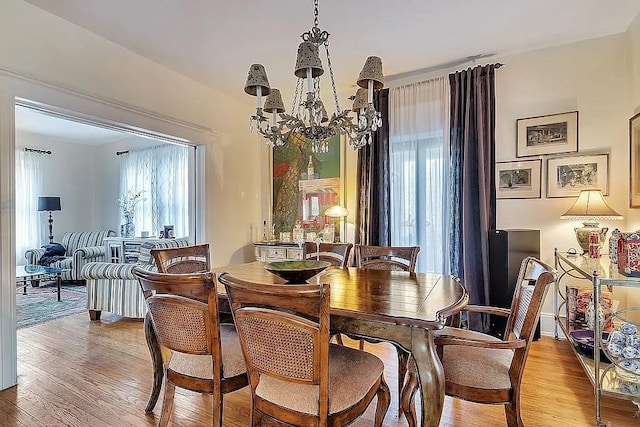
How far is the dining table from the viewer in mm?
1370

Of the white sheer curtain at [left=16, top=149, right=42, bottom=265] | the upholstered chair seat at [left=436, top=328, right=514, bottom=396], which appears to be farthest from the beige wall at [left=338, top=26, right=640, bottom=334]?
the white sheer curtain at [left=16, top=149, right=42, bottom=265]

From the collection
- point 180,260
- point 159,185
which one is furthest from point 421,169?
point 159,185

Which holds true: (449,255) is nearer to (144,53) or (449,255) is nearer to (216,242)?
(216,242)

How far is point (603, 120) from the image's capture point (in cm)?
313

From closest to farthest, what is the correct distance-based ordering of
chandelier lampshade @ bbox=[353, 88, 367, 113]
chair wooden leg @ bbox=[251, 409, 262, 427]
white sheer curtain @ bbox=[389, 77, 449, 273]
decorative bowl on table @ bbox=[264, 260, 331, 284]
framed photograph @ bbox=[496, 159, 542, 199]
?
chair wooden leg @ bbox=[251, 409, 262, 427] < decorative bowl on table @ bbox=[264, 260, 331, 284] < chandelier lampshade @ bbox=[353, 88, 367, 113] < framed photograph @ bbox=[496, 159, 542, 199] < white sheer curtain @ bbox=[389, 77, 449, 273]

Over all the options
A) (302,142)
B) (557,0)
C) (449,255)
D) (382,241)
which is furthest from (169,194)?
(557,0)

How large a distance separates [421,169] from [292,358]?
3.04 metres

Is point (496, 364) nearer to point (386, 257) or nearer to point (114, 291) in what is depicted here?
point (386, 257)

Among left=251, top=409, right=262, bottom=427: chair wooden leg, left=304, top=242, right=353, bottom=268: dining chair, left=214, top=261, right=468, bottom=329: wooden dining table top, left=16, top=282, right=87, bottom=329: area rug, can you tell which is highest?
left=304, top=242, right=353, bottom=268: dining chair

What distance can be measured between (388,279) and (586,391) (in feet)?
5.05

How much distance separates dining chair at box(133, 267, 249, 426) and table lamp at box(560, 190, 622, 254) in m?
2.92

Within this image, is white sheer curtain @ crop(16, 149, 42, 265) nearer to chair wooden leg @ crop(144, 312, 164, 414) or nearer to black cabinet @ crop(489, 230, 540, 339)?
chair wooden leg @ crop(144, 312, 164, 414)

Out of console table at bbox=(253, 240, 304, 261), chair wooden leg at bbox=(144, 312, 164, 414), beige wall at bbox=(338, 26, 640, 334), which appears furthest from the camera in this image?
console table at bbox=(253, 240, 304, 261)

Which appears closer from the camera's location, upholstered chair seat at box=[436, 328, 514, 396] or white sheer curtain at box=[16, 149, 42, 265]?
upholstered chair seat at box=[436, 328, 514, 396]
